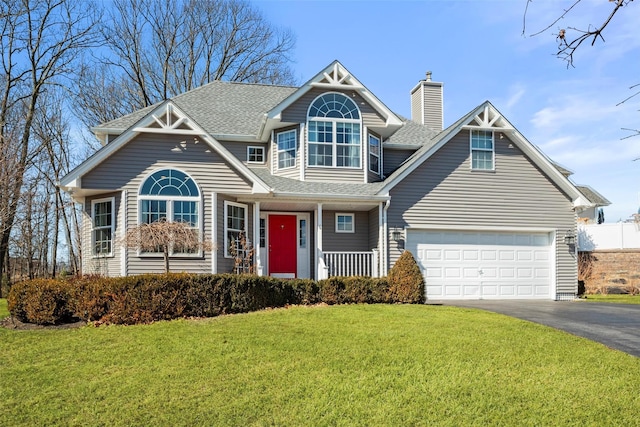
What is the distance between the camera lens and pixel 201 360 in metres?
8.56

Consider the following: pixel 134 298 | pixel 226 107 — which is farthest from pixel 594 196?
pixel 134 298

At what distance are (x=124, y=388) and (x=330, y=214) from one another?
34.8ft

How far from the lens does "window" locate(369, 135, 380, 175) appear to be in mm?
17922

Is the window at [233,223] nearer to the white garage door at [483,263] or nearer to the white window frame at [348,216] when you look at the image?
the white window frame at [348,216]

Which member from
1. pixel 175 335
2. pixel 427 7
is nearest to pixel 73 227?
pixel 175 335

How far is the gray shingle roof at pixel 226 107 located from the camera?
18.0 m

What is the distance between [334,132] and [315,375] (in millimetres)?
10425

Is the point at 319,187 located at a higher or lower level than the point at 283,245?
higher

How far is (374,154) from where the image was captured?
1816cm

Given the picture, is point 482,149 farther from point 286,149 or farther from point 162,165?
point 162,165

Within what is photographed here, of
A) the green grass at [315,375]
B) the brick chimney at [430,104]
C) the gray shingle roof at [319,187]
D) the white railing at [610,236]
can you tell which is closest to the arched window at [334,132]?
the gray shingle roof at [319,187]

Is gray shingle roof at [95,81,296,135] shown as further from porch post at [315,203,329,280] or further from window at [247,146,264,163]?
porch post at [315,203,329,280]

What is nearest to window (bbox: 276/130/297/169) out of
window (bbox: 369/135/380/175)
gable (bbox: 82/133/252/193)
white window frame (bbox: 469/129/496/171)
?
gable (bbox: 82/133/252/193)

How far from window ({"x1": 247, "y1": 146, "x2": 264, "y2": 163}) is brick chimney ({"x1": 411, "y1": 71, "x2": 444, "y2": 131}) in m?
7.62
